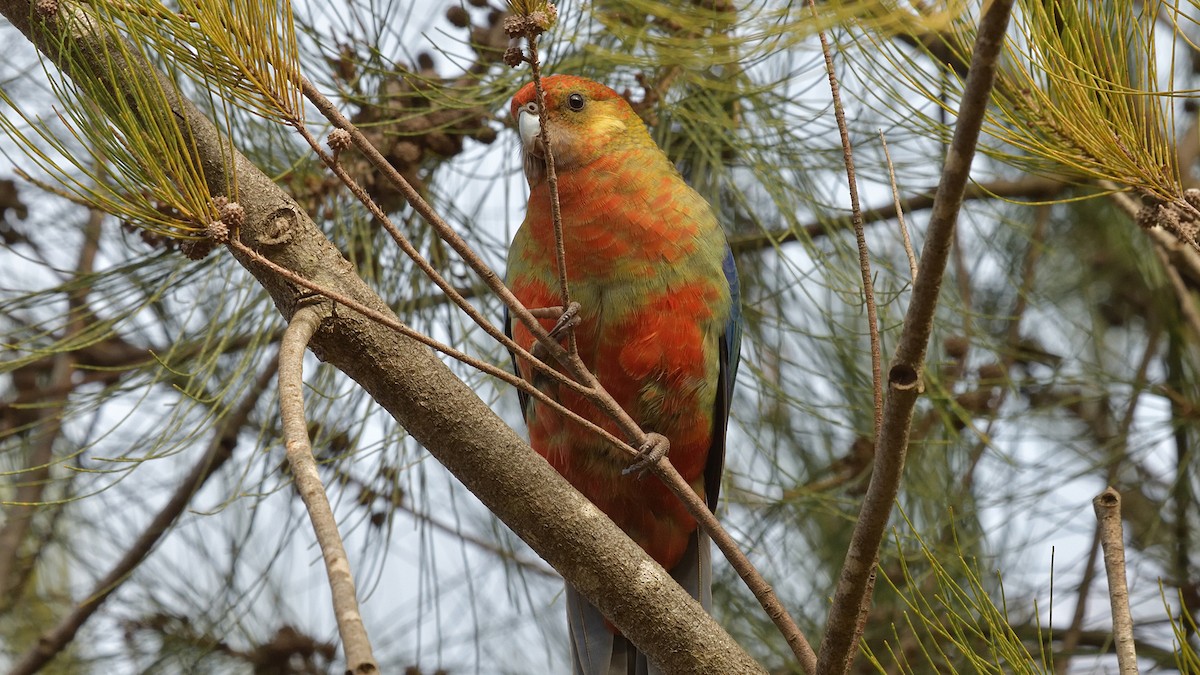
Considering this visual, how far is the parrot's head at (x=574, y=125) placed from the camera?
3.13 meters

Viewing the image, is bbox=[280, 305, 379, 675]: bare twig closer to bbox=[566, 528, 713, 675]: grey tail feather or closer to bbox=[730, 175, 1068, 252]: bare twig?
bbox=[566, 528, 713, 675]: grey tail feather

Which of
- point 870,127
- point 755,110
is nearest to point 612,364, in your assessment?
point 755,110

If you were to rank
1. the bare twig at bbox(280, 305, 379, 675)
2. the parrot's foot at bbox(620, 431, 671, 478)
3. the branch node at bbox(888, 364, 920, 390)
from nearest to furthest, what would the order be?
the bare twig at bbox(280, 305, 379, 675) < the branch node at bbox(888, 364, 920, 390) < the parrot's foot at bbox(620, 431, 671, 478)

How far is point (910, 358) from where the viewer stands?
5.32 ft

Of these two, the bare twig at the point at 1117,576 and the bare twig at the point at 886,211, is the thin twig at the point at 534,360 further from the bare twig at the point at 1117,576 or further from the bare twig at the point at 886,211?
the bare twig at the point at 886,211

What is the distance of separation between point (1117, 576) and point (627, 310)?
1.35 metres

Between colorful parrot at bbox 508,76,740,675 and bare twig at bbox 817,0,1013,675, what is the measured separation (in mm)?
950

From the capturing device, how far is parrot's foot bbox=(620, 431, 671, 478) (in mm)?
2408

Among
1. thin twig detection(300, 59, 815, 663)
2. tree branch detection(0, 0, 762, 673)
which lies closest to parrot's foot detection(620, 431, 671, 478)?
thin twig detection(300, 59, 815, 663)

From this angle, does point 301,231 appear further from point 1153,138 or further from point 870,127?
point 870,127

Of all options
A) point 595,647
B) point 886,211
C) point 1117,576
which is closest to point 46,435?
point 595,647

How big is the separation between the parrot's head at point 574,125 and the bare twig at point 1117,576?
165 cm

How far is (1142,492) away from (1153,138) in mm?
3121

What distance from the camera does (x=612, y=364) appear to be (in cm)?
294
